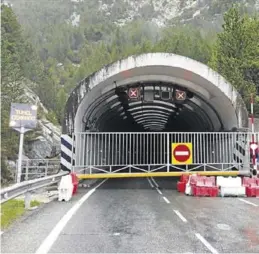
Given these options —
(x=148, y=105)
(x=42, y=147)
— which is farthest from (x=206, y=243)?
(x=42, y=147)

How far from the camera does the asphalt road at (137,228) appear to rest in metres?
6.00

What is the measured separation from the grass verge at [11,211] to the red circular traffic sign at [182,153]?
699 centimetres

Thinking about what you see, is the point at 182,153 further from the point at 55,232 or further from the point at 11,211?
the point at 55,232

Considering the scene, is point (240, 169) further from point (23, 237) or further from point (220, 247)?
point (23, 237)

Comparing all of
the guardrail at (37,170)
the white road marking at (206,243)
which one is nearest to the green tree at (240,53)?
the guardrail at (37,170)

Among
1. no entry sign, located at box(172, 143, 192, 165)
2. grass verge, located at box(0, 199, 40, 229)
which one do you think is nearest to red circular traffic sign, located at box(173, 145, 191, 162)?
no entry sign, located at box(172, 143, 192, 165)

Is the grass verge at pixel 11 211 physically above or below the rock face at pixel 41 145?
below

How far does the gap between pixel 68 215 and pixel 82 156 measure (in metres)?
8.73

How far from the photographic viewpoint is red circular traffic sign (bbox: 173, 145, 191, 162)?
623 inches

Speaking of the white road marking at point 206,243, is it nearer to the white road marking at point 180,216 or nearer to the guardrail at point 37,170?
the white road marking at point 180,216

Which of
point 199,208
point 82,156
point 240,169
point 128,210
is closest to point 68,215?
point 128,210

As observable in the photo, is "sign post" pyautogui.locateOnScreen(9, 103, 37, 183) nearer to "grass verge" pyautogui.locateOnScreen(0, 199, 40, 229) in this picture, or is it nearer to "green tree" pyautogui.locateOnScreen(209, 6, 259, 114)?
"grass verge" pyautogui.locateOnScreen(0, 199, 40, 229)

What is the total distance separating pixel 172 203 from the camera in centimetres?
1134

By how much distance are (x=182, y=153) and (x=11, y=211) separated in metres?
8.60
